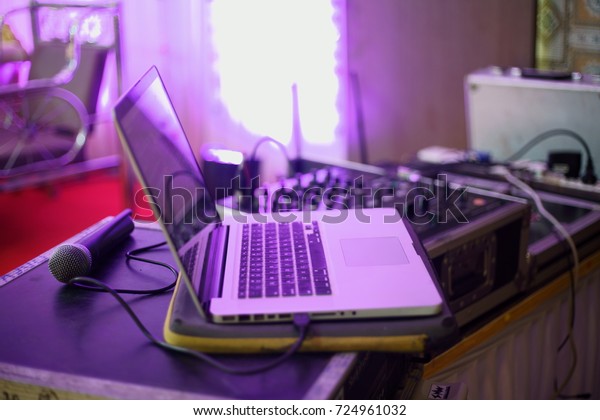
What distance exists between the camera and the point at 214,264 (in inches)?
37.7

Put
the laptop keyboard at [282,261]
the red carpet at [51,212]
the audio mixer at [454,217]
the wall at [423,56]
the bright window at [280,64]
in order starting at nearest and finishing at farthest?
the laptop keyboard at [282,261], the audio mixer at [454,217], the wall at [423,56], the red carpet at [51,212], the bright window at [280,64]

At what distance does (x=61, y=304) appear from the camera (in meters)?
0.97

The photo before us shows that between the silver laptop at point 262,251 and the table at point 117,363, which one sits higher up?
the silver laptop at point 262,251

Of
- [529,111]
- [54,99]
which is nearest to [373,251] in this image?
[529,111]

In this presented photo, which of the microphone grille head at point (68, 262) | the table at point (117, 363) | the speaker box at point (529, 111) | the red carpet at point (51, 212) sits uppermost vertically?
the speaker box at point (529, 111)

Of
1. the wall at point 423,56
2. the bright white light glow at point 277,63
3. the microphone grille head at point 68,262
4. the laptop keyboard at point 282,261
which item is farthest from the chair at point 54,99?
the laptop keyboard at point 282,261

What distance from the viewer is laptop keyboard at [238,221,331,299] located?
874 mm

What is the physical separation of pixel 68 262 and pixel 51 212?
260 centimetres

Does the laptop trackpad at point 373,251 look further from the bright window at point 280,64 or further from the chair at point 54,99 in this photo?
the bright window at point 280,64

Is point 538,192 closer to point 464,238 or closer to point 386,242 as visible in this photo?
point 464,238

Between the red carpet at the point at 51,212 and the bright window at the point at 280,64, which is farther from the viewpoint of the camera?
the bright window at the point at 280,64

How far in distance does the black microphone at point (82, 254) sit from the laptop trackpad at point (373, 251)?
38 cm

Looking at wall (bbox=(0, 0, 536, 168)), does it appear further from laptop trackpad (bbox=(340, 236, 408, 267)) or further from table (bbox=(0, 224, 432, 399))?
table (bbox=(0, 224, 432, 399))

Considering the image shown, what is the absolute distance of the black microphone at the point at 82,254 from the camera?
1016 millimetres
